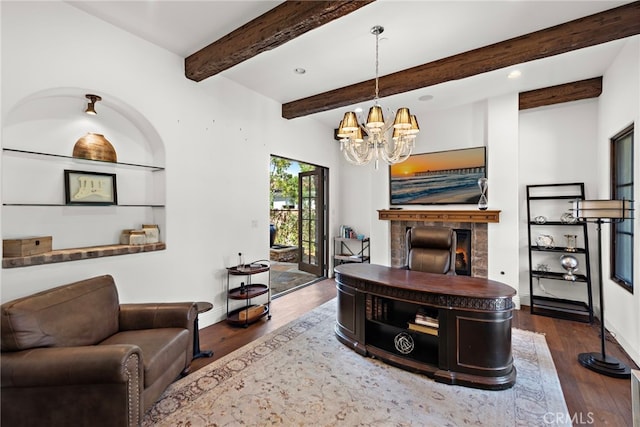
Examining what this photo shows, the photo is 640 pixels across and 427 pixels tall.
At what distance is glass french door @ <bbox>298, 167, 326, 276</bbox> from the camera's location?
5.95 metres

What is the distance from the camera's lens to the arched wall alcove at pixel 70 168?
2.26 m

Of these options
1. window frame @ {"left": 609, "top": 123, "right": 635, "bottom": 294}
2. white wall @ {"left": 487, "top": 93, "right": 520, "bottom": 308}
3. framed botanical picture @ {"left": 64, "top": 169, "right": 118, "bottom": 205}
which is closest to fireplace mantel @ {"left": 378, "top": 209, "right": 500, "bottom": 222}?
white wall @ {"left": 487, "top": 93, "right": 520, "bottom": 308}

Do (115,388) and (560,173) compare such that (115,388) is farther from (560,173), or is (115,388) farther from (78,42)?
(560,173)

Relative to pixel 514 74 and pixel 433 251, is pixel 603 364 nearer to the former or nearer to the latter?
pixel 433 251

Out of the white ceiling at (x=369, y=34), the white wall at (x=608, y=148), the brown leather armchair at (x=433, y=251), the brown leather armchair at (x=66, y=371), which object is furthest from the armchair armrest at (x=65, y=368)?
the white wall at (x=608, y=148)

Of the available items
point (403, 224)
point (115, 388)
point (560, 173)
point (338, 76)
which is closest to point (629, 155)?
point (560, 173)

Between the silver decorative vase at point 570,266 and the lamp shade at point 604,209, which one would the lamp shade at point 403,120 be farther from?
the silver decorative vase at point 570,266

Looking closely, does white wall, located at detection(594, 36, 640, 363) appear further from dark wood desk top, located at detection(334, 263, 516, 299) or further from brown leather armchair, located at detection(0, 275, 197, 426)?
brown leather armchair, located at detection(0, 275, 197, 426)

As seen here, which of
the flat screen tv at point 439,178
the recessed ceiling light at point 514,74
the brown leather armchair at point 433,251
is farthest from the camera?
the flat screen tv at point 439,178

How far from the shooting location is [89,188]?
266 cm

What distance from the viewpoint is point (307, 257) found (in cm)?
629

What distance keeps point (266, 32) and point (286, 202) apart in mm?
6453

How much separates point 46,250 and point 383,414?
2.90 meters

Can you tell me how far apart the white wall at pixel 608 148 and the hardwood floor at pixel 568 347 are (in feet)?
0.78
